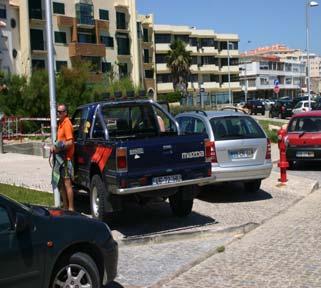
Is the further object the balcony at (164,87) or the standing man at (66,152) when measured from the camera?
the balcony at (164,87)

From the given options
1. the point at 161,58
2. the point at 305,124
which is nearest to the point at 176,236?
the point at 305,124

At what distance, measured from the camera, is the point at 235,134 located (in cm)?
1206

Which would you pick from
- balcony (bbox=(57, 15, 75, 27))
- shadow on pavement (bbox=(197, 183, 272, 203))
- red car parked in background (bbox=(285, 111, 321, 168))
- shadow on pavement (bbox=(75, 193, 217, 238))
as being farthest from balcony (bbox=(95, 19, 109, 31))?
shadow on pavement (bbox=(75, 193, 217, 238))

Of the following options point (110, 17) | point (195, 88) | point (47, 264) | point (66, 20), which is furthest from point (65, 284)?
point (195, 88)

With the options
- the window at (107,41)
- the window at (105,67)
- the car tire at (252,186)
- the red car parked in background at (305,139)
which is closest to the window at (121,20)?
the window at (107,41)

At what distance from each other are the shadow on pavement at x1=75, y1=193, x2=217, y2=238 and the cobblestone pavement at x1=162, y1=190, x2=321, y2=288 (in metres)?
1.07

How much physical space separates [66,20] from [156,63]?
88.8 ft

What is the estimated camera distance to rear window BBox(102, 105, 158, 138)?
10.9 meters

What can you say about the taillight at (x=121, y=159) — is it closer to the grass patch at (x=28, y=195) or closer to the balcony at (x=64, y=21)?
the grass patch at (x=28, y=195)

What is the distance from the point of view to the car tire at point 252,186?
41.7 ft

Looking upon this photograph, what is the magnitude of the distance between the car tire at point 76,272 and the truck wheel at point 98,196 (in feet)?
11.3

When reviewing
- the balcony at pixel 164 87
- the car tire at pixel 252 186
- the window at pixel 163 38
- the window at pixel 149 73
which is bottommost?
the car tire at pixel 252 186

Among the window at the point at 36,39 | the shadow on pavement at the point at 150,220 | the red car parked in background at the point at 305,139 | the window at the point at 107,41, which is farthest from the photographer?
the window at the point at 107,41

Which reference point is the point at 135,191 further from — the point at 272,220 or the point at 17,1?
the point at 17,1
